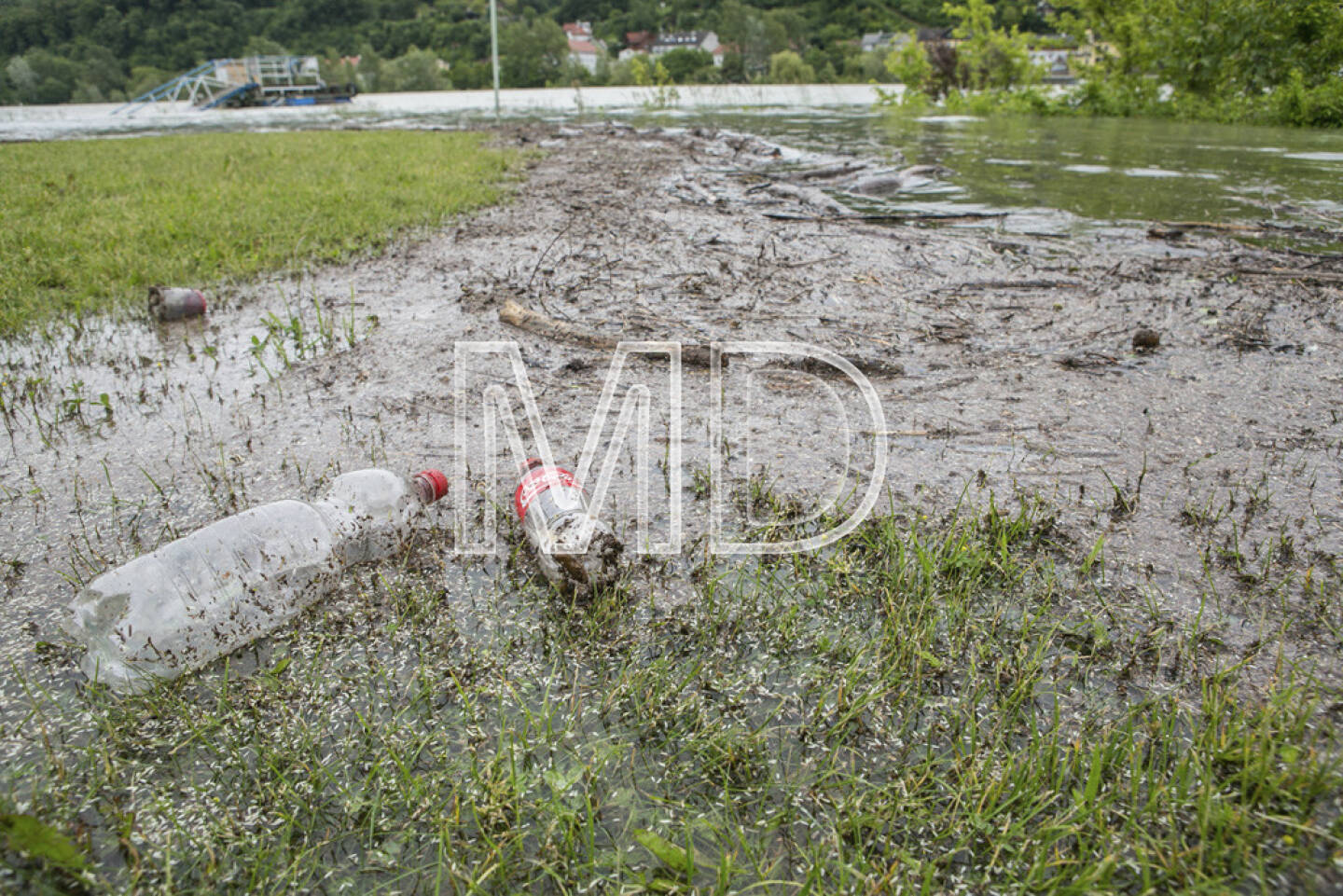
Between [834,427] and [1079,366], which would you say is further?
[1079,366]

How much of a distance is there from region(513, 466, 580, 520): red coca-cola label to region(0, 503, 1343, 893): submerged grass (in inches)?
13.0

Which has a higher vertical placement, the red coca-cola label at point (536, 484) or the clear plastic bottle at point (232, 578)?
the red coca-cola label at point (536, 484)

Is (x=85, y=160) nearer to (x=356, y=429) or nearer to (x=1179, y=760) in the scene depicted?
(x=356, y=429)

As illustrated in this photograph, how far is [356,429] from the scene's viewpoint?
9.38 ft

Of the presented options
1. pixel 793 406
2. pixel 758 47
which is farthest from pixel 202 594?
pixel 758 47

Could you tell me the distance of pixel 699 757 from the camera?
145 cm

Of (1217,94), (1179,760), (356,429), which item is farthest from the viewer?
(1217,94)

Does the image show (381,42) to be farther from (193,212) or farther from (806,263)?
(806,263)

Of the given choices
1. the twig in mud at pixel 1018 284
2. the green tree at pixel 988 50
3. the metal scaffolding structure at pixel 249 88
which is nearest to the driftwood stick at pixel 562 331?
the twig in mud at pixel 1018 284

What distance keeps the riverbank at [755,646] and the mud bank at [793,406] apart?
2 cm

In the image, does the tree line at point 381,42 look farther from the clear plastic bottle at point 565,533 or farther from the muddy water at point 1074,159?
the clear plastic bottle at point 565,533

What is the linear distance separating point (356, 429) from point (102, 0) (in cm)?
7956

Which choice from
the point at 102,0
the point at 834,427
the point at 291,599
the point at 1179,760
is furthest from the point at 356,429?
the point at 102,0

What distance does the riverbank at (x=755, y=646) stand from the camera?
1.27 metres
